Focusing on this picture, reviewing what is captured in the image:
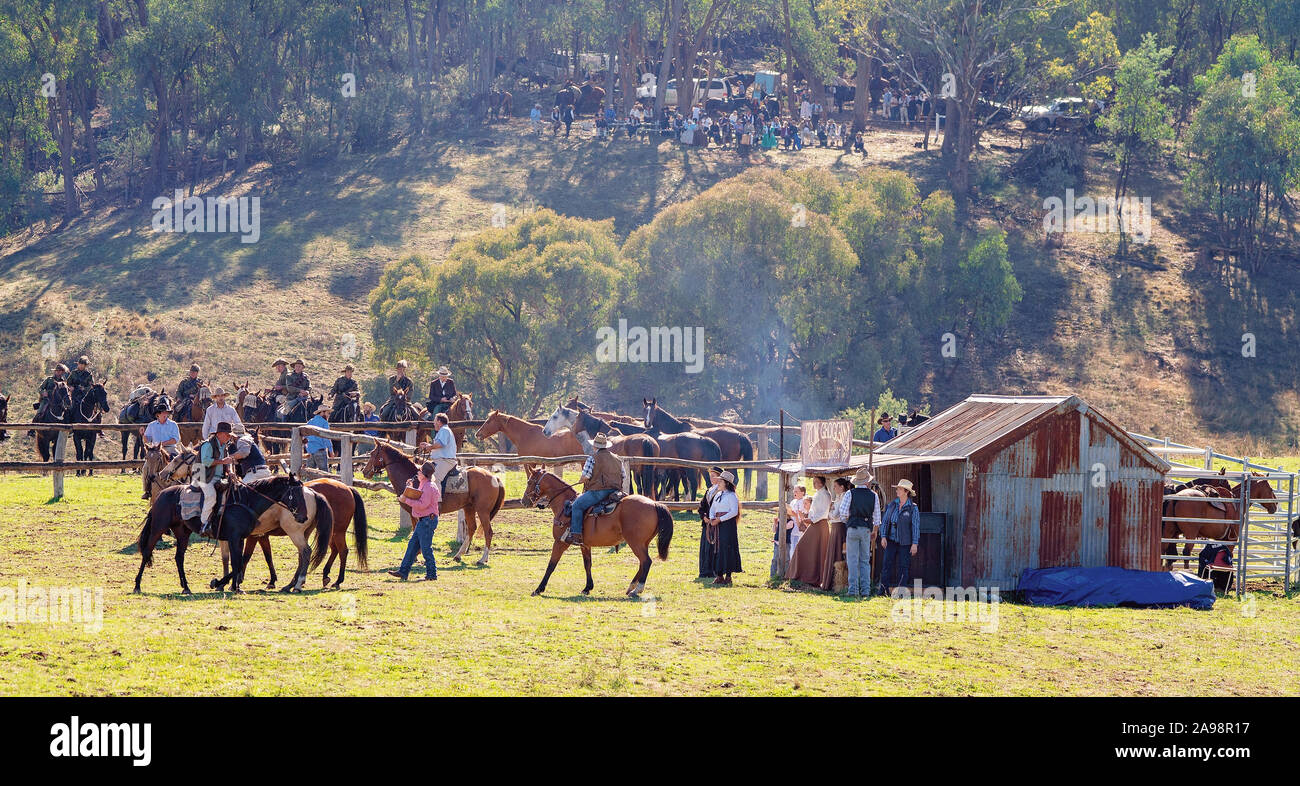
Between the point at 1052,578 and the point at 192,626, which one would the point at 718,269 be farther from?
the point at 192,626

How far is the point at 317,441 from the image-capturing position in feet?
90.6

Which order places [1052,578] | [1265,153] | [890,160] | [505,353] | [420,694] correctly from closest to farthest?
[420,694]
[1052,578]
[505,353]
[1265,153]
[890,160]

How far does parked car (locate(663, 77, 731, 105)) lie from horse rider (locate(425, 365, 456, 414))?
168 ft

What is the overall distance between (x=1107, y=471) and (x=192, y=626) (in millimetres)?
13013

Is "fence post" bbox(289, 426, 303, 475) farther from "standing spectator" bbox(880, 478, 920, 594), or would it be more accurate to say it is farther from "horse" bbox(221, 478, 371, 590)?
"standing spectator" bbox(880, 478, 920, 594)

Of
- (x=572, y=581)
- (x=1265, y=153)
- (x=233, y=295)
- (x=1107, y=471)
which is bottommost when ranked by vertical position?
(x=572, y=581)

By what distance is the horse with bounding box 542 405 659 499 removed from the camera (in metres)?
28.6

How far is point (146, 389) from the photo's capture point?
32469 mm

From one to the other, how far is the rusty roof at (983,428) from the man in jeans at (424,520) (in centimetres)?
709

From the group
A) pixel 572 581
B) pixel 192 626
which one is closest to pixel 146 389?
pixel 572 581

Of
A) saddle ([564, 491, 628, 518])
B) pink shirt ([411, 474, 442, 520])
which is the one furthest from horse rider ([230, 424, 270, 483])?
saddle ([564, 491, 628, 518])

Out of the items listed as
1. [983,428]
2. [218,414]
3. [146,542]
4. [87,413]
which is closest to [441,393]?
[87,413]

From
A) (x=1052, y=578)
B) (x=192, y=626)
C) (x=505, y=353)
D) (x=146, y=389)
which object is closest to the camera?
(x=192, y=626)

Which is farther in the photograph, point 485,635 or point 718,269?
point 718,269
